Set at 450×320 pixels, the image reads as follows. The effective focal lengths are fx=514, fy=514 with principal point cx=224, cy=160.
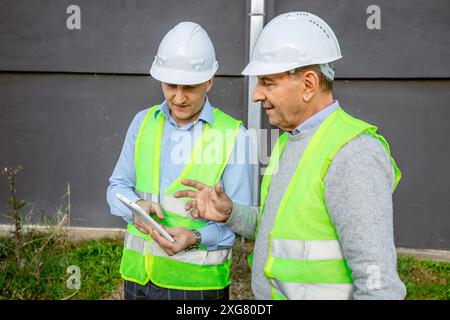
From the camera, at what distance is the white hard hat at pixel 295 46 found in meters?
1.70

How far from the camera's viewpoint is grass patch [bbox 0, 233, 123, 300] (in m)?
3.66

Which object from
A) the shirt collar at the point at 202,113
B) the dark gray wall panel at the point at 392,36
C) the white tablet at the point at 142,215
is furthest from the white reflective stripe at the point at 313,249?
the dark gray wall panel at the point at 392,36

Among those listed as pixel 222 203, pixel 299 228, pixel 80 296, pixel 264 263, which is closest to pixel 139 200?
pixel 222 203

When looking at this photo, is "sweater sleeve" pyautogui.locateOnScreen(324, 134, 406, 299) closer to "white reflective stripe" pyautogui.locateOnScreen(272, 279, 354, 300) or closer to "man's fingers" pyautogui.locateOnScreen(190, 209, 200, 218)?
"white reflective stripe" pyautogui.locateOnScreen(272, 279, 354, 300)

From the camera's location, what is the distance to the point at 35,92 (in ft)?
15.0

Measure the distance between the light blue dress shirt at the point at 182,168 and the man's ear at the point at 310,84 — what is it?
0.63 metres

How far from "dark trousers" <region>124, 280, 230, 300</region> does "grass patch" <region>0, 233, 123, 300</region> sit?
1.51m

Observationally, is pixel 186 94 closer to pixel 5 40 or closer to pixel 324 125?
pixel 324 125

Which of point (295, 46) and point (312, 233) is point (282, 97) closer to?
point (295, 46)

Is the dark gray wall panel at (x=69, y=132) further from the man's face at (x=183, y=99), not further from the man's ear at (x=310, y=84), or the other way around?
the man's ear at (x=310, y=84)

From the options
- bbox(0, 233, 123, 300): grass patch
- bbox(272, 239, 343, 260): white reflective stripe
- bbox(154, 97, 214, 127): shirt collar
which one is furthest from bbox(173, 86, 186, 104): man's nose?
bbox(0, 233, 123, 300): grass patch

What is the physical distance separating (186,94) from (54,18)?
2602mm

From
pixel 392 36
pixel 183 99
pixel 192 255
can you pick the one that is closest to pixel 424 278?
pixel 392 36
